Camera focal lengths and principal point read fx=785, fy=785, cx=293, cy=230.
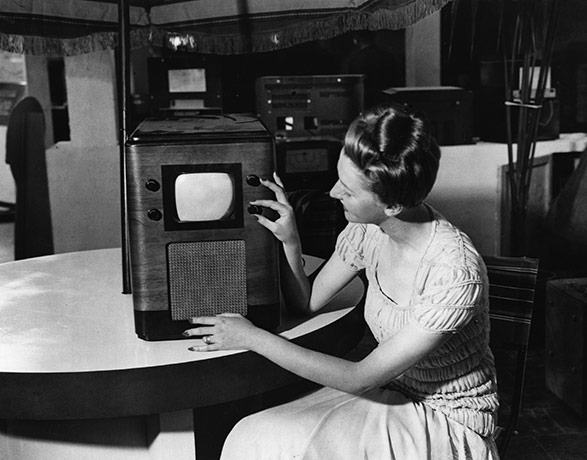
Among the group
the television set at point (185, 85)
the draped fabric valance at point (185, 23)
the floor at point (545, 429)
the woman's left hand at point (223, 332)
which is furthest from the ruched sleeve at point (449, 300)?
the television set at point (185, 85)

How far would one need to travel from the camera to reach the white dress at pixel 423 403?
4.67 feet

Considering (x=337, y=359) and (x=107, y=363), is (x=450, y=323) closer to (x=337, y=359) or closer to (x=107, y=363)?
(x=337, y=359)

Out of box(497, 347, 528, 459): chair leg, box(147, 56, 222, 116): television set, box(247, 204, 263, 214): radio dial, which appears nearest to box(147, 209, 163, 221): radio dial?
box(247, 204, 263, 214): radio dial

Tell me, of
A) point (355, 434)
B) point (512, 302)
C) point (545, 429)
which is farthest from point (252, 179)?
point (545, 429)

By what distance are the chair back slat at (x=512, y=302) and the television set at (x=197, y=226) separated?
553 millimetres

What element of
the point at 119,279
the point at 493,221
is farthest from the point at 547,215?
the point at 119,279

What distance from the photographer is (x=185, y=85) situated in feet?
13.4

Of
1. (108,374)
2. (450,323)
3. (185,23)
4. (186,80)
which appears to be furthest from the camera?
(186,80)

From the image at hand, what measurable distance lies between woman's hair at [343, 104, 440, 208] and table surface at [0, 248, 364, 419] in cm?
33

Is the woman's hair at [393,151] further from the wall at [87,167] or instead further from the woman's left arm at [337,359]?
the wall at [87,167]

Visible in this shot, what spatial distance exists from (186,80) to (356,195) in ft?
9.06

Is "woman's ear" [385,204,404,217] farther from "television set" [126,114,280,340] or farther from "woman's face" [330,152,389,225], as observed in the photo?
"television set" [126,114,280,340]

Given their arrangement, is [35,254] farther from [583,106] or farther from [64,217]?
[583,106]

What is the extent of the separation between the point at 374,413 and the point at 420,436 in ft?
0.34
